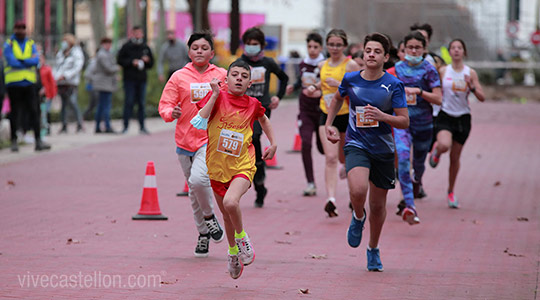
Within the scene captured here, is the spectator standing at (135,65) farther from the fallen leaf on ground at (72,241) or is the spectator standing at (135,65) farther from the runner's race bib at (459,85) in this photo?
the fallen leaf on ground at (72,241)

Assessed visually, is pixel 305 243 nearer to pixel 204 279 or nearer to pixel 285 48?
pixel 204 279

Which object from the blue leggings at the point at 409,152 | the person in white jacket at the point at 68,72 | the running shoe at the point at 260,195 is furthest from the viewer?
the person in white jacket at the point at 68,72

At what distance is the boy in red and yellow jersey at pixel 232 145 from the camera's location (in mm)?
6965

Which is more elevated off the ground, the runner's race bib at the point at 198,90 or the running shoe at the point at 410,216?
the runner's race bib at the point at 198,90

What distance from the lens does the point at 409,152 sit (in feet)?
33.6

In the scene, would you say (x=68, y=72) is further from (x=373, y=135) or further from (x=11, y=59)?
(x=373, y=135)

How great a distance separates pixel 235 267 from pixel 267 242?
2055mm

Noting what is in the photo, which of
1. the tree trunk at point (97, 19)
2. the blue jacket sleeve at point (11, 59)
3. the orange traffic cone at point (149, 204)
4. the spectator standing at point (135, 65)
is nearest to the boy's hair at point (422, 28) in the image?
the orange traffic cone at point (149, 204)

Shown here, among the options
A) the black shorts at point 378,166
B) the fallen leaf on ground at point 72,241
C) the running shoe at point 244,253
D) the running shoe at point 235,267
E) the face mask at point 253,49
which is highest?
the face mask at point 253,49

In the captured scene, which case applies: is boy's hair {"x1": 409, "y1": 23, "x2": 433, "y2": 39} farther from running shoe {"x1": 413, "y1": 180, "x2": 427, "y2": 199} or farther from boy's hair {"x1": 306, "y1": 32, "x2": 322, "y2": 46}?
running shoe {"x1": 413, "y1": 180, "x2": 427, "y2": 199}

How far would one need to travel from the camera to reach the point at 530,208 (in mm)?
11586

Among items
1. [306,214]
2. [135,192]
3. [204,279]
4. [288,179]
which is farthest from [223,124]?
[288,179]

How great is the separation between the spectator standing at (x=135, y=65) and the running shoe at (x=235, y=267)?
1398 centimetres

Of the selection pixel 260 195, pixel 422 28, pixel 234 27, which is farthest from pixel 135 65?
pixel 234 27
